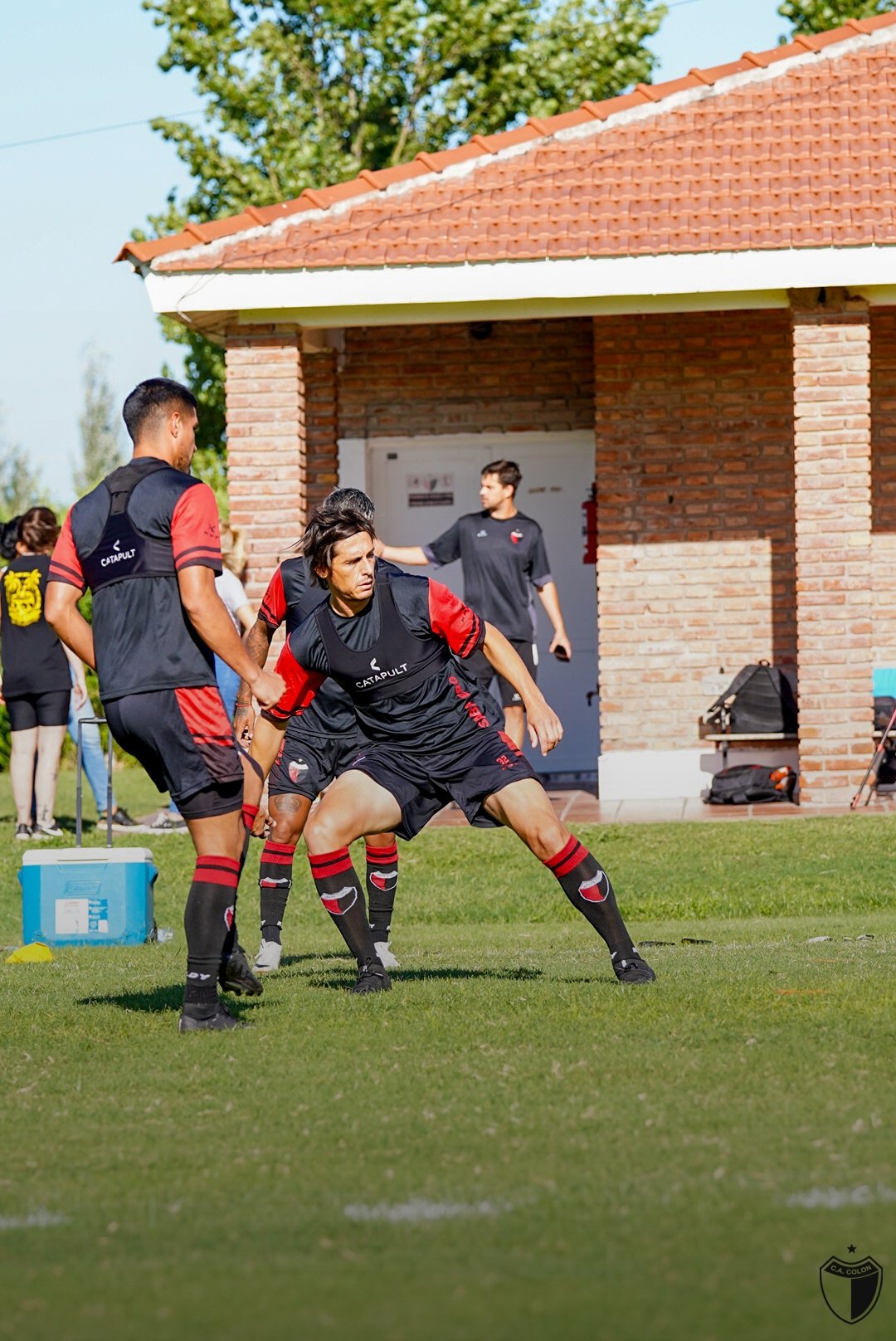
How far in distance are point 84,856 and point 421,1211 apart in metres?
6.18

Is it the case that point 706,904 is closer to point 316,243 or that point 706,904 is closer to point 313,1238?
point 316,243

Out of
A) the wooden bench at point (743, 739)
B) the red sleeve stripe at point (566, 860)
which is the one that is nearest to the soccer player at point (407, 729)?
the red sleeve stripe at point (566, 860)

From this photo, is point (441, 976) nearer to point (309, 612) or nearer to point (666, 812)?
point (309, 612)

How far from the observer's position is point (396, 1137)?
4.47 metres

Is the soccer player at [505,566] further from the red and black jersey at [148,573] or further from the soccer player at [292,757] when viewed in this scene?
the red and black jersey at [148,573]

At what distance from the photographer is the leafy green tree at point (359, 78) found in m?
28.3

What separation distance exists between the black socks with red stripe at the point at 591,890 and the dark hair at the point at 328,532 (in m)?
1.34

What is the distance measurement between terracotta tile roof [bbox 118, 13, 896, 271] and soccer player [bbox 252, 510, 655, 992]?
22.5ft

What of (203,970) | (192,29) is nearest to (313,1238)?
(203,970)

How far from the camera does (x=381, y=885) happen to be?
7.86 meters

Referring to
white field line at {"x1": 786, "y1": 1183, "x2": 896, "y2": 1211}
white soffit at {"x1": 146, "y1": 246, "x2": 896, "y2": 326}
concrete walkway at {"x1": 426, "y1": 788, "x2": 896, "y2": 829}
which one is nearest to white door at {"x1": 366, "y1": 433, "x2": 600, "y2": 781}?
concrete walkway at {"x1": 426, "y1": 788, "x2": 896, "y2": 829}

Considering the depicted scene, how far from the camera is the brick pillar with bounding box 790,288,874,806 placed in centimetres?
1324

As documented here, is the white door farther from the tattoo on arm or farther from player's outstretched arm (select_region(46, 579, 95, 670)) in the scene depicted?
player's outstretched arm (select_region(46, 579, 95, 670))

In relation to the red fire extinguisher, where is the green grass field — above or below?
below
